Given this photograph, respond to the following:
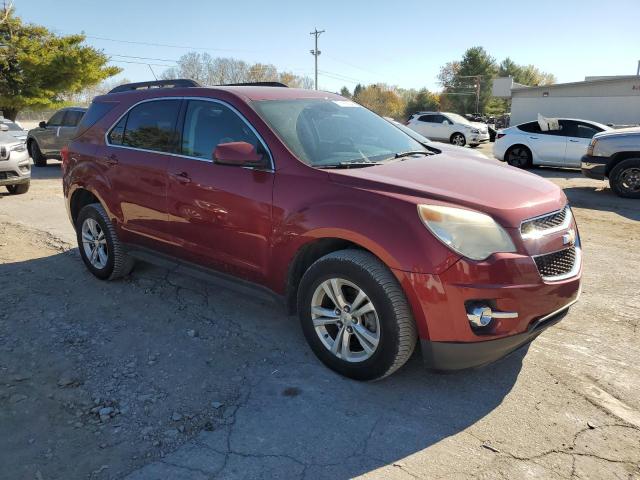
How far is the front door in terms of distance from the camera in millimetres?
3463

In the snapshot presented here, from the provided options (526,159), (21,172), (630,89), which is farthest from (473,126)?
(21,172)

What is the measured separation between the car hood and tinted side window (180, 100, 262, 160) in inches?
35.0

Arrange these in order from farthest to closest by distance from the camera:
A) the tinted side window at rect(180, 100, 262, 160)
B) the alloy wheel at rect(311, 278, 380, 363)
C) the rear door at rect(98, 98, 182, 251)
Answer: the rear door at rect(98, 98, 182, 251) → the tinted side window at rect(180, 100, 262, 160) → the alloy wheel at rect(311, 278, 380, 363)

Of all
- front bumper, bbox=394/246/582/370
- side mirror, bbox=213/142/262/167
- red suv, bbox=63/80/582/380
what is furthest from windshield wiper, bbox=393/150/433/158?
front bumper, bbox=394/246/582/370

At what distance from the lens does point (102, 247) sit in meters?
4.98

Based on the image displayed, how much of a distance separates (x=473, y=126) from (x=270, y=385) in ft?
71.0

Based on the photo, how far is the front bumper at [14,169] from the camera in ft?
30.9

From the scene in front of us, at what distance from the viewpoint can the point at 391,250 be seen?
2.80 meters

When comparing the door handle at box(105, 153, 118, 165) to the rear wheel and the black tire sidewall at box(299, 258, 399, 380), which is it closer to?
the black tire sidewall at box(299, 258, 399, 380)

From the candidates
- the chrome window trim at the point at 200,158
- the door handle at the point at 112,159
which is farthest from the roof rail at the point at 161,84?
the door handle at the point at 112,159

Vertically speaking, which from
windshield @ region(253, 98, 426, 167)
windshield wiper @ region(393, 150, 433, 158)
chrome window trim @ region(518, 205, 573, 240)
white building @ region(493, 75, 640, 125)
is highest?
white building @ region(493, 75, 640, 125)

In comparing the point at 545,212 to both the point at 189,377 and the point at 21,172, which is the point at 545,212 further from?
the point at 21,172

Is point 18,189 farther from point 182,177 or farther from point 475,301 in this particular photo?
point 475,301

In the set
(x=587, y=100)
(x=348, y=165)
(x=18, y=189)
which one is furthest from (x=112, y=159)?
(x=587, y=100)
